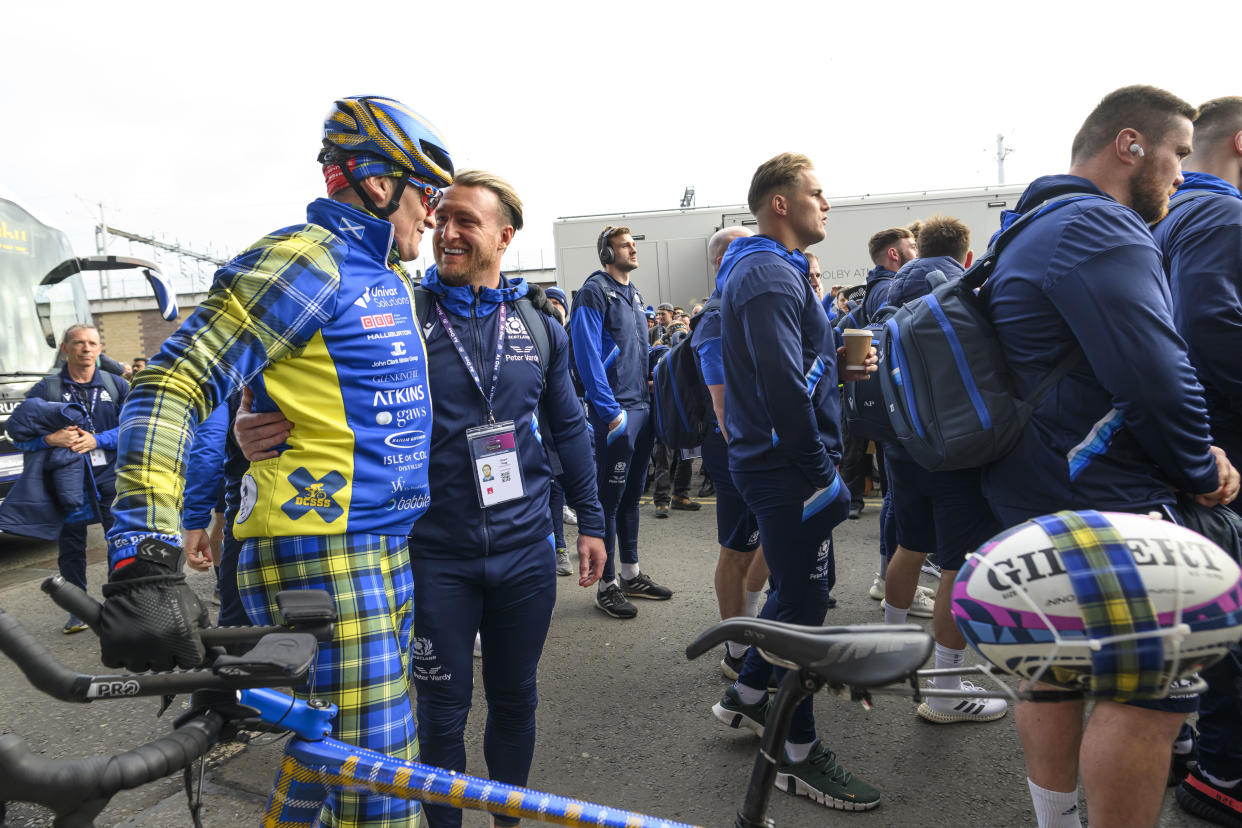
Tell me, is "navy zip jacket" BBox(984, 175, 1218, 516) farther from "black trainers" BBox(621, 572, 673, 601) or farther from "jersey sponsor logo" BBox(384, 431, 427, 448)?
"black trainers" BBox(621, 572, 673, 601)

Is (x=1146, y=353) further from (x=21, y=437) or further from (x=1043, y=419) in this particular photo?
(x=21, y=437)

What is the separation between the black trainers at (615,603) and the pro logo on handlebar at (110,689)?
3.83m

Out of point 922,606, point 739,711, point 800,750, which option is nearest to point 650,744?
point 739,711

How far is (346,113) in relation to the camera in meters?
1.77

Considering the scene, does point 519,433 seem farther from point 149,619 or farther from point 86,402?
point 86,402

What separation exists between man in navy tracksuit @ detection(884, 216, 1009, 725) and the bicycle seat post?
170 centimetres

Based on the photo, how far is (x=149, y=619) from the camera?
3.85 feet

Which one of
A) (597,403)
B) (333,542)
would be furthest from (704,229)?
(333,542)

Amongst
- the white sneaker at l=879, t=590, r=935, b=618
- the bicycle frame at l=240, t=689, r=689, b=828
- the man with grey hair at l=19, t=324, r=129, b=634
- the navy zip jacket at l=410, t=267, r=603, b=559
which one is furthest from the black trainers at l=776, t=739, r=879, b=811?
the man with grey hair at l=19, t=324, r=129, b=634

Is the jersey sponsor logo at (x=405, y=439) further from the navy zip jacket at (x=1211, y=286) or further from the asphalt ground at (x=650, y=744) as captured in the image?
the navy zip jacket at (x=1211, y=286)

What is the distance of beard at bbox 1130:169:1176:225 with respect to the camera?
7.11 feet

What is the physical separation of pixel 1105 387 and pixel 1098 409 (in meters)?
0.09

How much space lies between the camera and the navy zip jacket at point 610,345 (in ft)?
15.7

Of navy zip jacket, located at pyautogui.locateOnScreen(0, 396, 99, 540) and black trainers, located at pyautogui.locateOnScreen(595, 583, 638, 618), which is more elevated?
navy zip jacket, located at pyautogui.locateOnScreen(0, 396, 99, 540)
